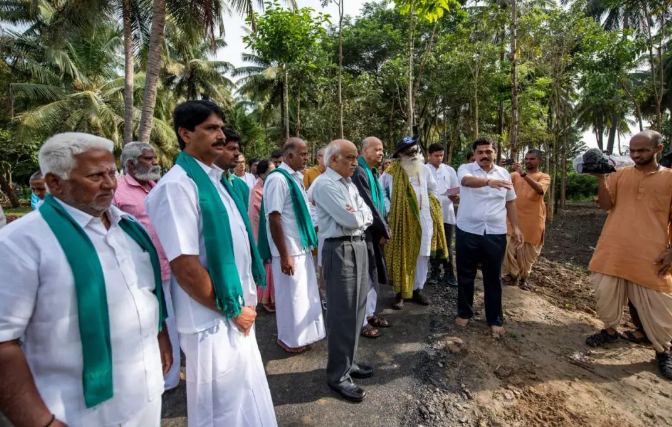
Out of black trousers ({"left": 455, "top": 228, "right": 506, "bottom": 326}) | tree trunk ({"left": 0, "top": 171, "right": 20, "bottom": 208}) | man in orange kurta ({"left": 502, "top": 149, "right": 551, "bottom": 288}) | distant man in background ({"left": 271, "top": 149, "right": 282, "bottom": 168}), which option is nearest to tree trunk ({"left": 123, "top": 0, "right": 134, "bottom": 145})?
distant man in background ({"left": 271, "top": 149, "right": 282, "bottom": 168})

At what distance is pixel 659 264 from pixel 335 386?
3.18 meters

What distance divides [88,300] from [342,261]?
5.50 ft

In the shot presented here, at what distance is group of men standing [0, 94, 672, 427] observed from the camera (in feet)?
4.06

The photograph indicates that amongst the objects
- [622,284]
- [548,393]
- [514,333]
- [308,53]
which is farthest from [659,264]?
[308,53]

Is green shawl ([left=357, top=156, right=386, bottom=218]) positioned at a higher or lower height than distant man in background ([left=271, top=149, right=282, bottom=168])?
lower

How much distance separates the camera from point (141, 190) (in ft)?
9.55

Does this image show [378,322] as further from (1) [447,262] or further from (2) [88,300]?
(2) [88,300]

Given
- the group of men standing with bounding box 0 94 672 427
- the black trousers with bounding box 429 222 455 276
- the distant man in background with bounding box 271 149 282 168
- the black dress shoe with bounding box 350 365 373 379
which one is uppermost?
the distant man in background with bounding box 271 149 282 168

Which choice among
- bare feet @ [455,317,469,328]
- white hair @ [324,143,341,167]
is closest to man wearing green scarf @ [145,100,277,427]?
white hair @ [324,143,341,167]

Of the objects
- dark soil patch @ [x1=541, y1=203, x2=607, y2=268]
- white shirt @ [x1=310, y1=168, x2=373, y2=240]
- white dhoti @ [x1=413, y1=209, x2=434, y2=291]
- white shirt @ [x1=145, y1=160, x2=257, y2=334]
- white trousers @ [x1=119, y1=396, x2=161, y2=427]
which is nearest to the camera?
white trousers @ [x1=119, y1=396, x2=161, y2=427]

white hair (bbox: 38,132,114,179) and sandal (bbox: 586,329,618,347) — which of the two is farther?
sandal (bbox: 586,329,618,347)

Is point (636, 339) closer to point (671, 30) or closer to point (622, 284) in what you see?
point (622, 284)

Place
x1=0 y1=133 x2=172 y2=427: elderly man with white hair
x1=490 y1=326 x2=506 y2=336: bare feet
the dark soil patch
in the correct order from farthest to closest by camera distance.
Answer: the dark soil patch → x1=490 y1=326 x2=506 y2=336: bare feet → x1=0 y1=133 x2=172 y2=427: elderly man with white hair

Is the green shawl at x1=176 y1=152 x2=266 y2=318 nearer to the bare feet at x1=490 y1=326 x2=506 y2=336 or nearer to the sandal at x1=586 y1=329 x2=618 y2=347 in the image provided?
the bare feet at x1=490 y1=326 x2=506 y2=336
